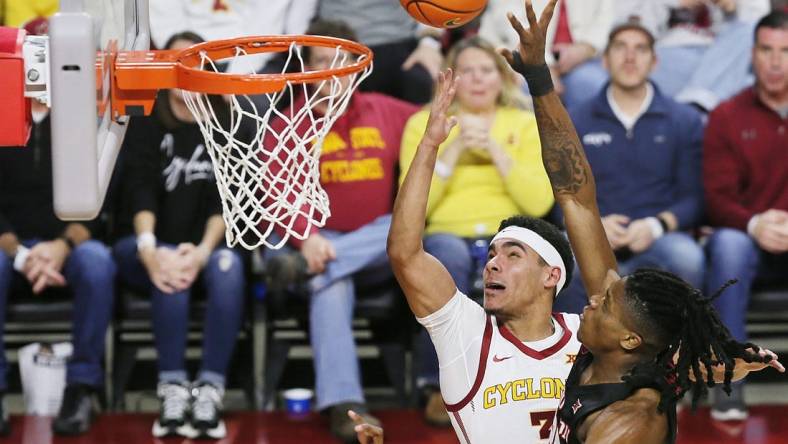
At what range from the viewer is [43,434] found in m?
5.66

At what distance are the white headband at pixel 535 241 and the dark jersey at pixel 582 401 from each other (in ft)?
1.90

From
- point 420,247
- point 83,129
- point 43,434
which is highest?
Answer: point 83,129

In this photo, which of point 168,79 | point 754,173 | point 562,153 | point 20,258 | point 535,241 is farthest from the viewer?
point 754,173

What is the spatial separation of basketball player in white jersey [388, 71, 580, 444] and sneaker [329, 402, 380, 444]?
1.47 m

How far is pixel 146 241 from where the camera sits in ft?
19.2

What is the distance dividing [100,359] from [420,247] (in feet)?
7.98

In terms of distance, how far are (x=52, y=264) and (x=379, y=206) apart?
4.89 ft

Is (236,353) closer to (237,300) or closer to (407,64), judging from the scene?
(237,300)

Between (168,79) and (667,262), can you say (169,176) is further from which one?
(168,79)

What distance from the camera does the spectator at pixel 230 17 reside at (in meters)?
6.71

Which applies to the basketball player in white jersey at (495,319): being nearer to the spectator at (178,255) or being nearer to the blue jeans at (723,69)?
the spectator at (178,255)

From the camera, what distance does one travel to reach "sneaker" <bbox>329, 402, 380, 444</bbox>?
18.3 feet

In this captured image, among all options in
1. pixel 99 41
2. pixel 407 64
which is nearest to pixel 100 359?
pixel 407 64

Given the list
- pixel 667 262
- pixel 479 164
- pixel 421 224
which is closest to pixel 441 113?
pixel 421 224
